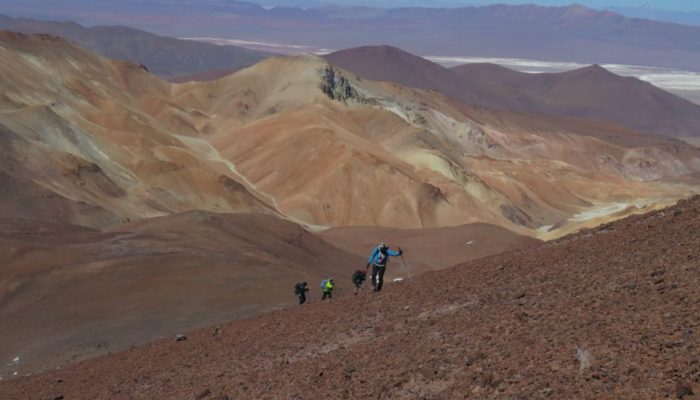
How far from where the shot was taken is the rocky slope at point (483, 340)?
773cm

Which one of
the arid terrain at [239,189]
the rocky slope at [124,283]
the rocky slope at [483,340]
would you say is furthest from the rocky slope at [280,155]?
the rocky slope at [483,340]

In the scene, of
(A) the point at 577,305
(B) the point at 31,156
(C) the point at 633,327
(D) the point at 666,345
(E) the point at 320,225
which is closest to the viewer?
(D) the point at 666,345

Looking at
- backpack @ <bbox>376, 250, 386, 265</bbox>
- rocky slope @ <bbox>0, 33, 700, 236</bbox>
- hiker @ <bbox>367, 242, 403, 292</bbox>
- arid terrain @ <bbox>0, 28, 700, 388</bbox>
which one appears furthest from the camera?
rocky slope @ <bbox>0, 33, 700, 236</bbox>

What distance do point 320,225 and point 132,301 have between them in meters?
38.8

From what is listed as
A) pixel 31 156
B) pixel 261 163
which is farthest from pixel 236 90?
pixel 31 156

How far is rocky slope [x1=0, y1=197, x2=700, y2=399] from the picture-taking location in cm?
773

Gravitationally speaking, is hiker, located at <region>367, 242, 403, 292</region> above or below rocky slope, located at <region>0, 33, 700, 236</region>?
above

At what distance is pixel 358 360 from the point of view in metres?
10.1

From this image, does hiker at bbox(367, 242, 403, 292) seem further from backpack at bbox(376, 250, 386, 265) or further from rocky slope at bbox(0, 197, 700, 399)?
rocky slope at bbox(0, 197, 700, 399)

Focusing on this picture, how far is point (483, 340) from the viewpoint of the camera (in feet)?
30.8

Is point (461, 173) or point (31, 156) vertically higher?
point (31, 156)

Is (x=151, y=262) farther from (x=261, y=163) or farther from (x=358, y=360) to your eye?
(x=261, y=163)

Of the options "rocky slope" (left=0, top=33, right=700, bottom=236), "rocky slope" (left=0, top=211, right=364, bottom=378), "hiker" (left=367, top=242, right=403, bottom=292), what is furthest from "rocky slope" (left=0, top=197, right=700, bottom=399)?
"rocky slope" (left=0, top=33, right=700, bottom=236)

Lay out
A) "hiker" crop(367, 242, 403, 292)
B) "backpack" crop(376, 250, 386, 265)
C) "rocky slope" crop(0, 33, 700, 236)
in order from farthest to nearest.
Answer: "rocky slope" crop(0, 33, 700, 236) < "backpack" crop(376, 250, 386, 265) < "hiker" crop(367, 242, 403, 292)
